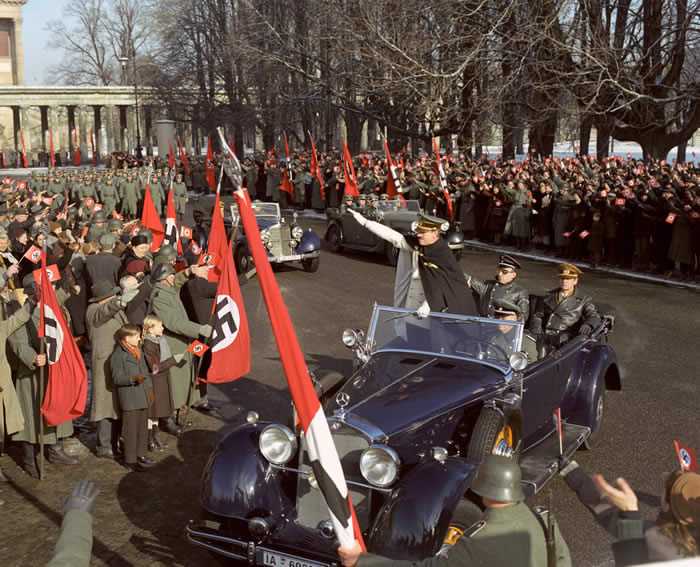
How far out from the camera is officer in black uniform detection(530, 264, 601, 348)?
8883 millimetres

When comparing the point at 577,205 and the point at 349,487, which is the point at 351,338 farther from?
the point at 577,205

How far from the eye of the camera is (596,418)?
8.20 m

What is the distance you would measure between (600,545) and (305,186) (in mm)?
27575

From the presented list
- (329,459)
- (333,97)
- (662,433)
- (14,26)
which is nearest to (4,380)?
(329,459)

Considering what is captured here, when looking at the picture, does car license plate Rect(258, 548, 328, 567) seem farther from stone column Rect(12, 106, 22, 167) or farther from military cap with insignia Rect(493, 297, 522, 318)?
stone column Rect(12, 106, 22, 167)

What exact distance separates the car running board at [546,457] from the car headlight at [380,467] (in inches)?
43.2

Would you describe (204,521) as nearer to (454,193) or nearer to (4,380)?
(4,380)

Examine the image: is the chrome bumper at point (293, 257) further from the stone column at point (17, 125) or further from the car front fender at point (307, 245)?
the stone column at point (17, 125)

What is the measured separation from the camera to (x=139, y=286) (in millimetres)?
9664

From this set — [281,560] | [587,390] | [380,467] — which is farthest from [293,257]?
[281,560]

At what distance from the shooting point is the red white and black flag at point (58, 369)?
7.81m

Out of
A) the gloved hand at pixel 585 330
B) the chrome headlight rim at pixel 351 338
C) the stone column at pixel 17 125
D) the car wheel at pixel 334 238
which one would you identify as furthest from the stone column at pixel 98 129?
the chrome headlight rim at pixel 351 338

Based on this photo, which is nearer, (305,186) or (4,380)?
(4,380)

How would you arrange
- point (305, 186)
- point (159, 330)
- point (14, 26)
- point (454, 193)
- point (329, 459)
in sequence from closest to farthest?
point (329, 459)
point (159, 330)
point (454, 193)
point (305, 186)
point (14, 26)
